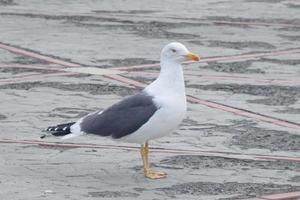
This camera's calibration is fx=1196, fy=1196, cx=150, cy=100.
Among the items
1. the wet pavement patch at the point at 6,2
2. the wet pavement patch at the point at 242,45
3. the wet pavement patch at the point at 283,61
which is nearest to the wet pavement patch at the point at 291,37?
the wet pavement patch at the point at 242,45

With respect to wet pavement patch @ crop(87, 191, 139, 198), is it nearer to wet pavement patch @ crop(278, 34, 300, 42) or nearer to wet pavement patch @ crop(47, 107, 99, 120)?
wet pavement patch @ crop(47, 107, 99, 120)

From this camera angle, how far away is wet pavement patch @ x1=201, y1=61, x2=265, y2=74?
15.9m

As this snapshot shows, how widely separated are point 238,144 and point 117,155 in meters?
1.25

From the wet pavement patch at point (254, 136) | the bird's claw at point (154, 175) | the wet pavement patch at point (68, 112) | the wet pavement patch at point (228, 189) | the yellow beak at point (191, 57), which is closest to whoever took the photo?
the wet pavement patch at point (228, 189)

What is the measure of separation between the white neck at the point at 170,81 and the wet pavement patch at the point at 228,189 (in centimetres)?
80

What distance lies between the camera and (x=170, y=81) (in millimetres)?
9945

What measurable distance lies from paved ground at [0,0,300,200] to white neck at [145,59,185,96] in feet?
2.38

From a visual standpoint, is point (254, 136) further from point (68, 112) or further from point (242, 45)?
point (242, 45)

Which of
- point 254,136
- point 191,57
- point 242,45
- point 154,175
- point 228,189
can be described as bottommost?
point 228,189

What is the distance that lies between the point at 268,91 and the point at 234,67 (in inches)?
76.4

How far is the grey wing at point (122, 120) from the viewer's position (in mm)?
9812

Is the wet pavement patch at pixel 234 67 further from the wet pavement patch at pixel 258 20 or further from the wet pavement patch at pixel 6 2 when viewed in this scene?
the wet pavement patch at pixel 6 2

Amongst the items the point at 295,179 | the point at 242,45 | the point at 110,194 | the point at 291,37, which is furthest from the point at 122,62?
the point at 110,194

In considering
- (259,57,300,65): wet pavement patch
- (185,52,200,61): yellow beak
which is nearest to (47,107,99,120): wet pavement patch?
(185,52,200,61): yellow beak
